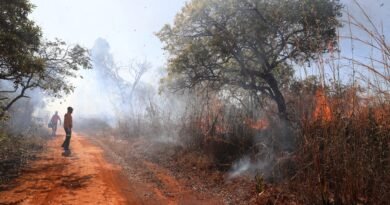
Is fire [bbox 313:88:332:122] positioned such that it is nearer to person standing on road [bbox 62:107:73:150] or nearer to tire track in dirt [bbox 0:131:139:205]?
tire track in dirt [bbox 0:131:139:205]

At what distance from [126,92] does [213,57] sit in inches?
1497

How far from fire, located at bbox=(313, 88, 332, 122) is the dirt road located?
3065 mm

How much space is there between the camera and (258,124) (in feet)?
31.6

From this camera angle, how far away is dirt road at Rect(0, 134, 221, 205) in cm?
629

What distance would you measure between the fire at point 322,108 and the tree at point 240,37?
6.01 meters

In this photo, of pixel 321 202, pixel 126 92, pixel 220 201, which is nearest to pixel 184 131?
pixel 220 201

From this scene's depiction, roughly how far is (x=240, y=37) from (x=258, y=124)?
310 centimetres

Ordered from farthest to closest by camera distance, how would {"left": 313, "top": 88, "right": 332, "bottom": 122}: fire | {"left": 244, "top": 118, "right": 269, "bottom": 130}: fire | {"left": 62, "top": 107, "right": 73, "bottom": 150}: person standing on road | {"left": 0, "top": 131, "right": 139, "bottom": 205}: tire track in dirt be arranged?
{"left": 62, "top": 107, "right": 73, "bottom": 150}: person standing on road → {"left": 244, "top": 118, "right": 269, "bottom": 130}: fire → {"left": 0, "top": 131, "right": 139, "bottom": 205}: tire track in dirt → {"left": 313, "top": 88, "right": 332, "bottom": 122}: fire

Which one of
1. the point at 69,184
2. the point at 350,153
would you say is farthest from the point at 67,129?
the point at 350,153

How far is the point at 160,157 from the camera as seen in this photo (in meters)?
11.6

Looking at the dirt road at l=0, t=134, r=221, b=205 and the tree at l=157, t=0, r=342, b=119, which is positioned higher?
the tree at l=157, t=0, r=342, b=119

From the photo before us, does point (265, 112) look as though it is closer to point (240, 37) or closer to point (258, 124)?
point (258, 124)

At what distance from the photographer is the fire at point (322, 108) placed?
4151mm

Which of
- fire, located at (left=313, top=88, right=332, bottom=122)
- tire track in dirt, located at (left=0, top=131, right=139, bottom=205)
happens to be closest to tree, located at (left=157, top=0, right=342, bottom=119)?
tire track in dirt, located at (left=0, top=131, right=139, bottom=205)
